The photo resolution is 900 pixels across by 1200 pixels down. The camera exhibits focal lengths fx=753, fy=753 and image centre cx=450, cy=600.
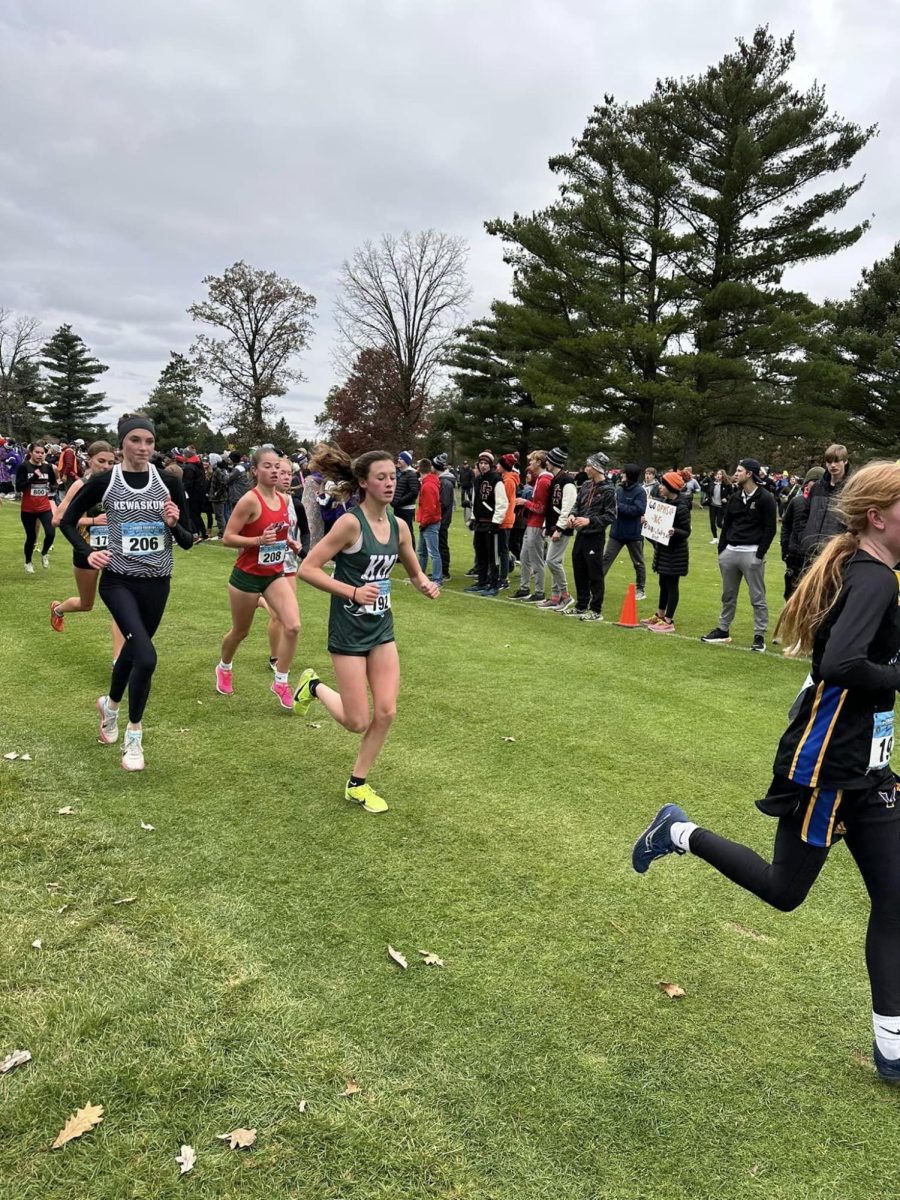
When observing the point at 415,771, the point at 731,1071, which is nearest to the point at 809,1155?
the point at 731,1071

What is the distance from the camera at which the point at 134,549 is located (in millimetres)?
4785

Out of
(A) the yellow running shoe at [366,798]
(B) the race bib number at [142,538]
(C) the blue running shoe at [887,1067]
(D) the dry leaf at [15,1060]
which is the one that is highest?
(B) the race bib number at [142,538]

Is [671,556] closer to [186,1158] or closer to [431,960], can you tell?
[431,960]

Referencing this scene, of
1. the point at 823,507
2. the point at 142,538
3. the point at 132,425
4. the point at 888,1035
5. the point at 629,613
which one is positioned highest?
the point at 132,425

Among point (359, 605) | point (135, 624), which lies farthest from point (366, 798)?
point (135, 624)

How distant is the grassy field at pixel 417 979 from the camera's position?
88.0 inches

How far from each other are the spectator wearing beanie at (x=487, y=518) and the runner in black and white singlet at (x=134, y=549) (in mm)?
7683

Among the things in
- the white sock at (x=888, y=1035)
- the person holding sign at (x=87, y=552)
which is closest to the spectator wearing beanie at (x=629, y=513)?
the person holding sign at (x=87, y=552)

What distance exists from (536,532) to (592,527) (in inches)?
65.6

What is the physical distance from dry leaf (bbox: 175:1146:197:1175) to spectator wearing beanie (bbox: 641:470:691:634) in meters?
8.61

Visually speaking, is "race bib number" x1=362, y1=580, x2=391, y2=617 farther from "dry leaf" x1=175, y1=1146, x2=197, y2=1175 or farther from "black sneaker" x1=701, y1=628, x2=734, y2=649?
"black sneaker" x1=701, y1=628, x2=734, y2=649

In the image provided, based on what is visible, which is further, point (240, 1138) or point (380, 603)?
point (380, 603)

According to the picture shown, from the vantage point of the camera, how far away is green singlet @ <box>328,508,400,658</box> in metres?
4.30

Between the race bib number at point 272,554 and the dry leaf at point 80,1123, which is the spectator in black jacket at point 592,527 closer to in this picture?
the race bib number at point 272,554
